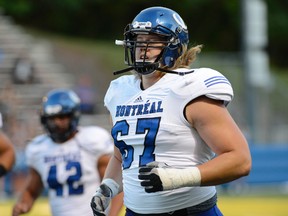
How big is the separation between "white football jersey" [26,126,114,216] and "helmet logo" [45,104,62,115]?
218 millimetres

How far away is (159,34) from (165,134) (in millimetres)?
470

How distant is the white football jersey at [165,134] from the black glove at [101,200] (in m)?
0.17

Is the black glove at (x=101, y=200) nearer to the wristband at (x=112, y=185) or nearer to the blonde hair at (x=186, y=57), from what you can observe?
the wristband at (x=112, y=185)

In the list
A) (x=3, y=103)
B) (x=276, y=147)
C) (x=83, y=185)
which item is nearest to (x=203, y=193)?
(x=83, y=185)

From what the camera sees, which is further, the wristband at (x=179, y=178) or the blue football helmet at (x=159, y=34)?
the blue football helmet at (x=159, y=34)

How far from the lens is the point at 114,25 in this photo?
29734 mm

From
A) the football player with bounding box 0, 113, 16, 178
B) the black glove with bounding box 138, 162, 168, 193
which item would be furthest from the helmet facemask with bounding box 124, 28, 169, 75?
the football player with bounding box 0, 113, 16, 178

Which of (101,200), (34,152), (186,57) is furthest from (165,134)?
(34,152)

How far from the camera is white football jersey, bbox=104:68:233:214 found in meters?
4.12

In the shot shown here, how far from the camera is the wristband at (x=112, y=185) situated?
4.59 metres

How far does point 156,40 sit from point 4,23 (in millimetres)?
15447

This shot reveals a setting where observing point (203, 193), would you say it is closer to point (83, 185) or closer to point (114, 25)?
point (83, 185)

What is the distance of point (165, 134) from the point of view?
417 centimetres

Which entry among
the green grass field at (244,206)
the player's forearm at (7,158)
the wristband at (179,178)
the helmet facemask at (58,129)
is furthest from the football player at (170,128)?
the green grass field at (244,206)
